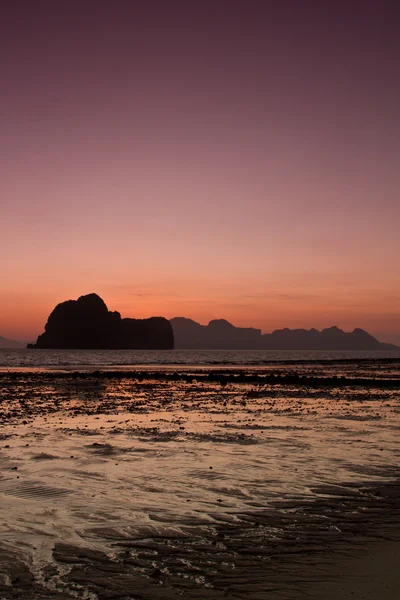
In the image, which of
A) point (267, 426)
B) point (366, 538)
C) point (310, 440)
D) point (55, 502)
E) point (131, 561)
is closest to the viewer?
point (131, 561)

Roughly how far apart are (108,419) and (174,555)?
15.9 meters

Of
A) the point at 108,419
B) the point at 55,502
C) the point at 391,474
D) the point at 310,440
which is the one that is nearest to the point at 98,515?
the point at 55,502

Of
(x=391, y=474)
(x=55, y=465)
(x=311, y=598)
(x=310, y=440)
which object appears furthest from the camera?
(x=310, y=440)

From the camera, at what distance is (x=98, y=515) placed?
898cm

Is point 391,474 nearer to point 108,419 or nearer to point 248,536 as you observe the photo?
point 248,536

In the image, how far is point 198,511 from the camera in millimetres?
9266

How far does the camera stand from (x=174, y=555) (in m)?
7.27

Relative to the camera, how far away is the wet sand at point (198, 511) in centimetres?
644

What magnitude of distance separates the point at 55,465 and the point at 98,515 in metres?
4.40

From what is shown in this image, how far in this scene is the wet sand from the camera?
6441 mm

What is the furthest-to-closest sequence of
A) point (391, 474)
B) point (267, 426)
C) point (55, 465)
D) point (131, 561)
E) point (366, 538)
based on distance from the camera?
point (267, 426), point (55, 465), point (391, 474), point (366, 538), point (131, 561)

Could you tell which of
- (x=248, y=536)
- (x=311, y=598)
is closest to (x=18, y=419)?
(x=248, y=536)

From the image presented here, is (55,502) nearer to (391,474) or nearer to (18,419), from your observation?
(391,474)

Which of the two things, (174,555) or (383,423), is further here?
(383,423)
